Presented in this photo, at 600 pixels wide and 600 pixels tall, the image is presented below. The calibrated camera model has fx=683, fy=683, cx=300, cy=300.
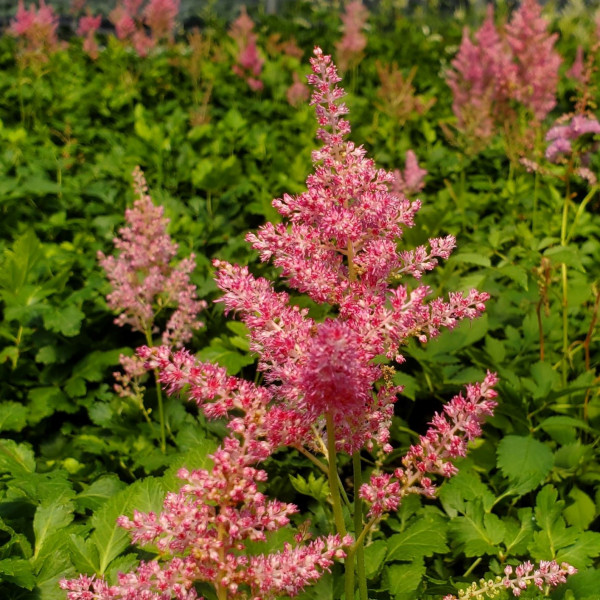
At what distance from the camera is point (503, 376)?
2631 millimetres

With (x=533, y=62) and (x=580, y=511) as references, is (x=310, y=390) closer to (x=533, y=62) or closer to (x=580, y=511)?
(x=580, y=511)

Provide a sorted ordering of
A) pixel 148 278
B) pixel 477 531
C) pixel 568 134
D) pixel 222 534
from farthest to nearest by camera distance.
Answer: pixel 568 134
pixel 148 278
pixel 477 531
pixel 222 534

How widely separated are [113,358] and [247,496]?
2.00 meters

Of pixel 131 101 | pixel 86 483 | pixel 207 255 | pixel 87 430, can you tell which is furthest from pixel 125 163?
pixel 86 483

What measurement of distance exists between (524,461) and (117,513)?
1.34 metres

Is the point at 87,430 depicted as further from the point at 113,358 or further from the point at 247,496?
the point at 247,496

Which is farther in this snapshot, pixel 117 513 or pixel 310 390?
pixel 117 513

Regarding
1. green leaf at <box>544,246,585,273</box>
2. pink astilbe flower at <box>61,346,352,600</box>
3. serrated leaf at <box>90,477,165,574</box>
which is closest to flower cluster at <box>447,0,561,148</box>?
green leaf at <box>544,246,585,273</box>

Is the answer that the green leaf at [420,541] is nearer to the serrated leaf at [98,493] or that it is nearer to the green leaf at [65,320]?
the serrated leaf at [98,493]

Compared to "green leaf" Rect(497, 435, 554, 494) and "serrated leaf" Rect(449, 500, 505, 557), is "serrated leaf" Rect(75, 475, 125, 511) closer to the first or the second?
"serrated leaf" Rect(449, 500, 505, 557)

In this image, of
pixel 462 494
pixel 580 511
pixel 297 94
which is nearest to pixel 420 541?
pixel 462 494

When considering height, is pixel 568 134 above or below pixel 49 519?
above

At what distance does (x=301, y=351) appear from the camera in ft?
4.23

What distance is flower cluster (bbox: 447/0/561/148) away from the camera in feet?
15.6
